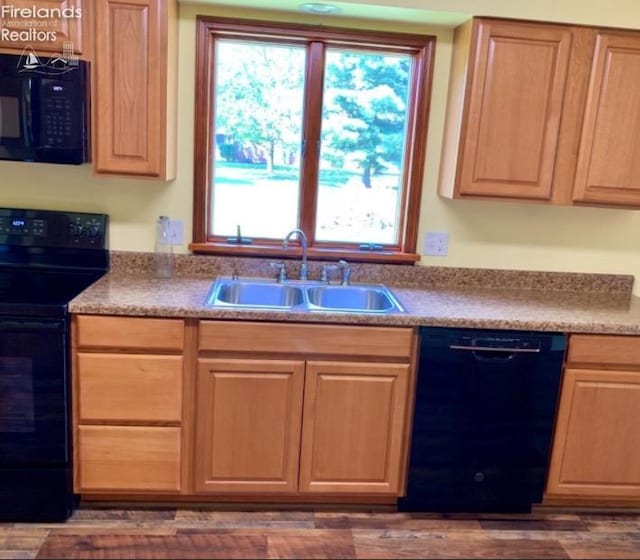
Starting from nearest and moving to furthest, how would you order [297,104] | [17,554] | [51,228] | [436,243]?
[17,554] → [51,228] → [297,104] → [436,243]

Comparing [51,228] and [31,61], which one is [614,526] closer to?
Result: [51,228]

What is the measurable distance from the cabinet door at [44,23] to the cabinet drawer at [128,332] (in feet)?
3.45

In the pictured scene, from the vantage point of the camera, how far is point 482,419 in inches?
92.6

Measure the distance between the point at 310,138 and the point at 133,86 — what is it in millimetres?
803

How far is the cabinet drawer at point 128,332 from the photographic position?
2.17 metres

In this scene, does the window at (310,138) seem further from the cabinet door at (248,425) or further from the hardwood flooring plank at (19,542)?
the hardwood flooring plank at (19,542)

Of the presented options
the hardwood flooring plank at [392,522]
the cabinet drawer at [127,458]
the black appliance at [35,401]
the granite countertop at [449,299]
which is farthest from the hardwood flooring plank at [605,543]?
the black appliance at [35,401]

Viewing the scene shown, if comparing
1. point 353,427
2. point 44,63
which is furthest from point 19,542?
point 44,63

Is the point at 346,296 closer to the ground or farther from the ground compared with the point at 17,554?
farther from the ground

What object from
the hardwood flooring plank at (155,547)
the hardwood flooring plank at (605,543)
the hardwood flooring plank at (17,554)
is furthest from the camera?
the hardwood flooring plank at (605,543)

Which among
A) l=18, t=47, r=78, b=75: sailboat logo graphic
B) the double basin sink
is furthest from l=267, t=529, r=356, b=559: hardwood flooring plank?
l=18, t=47, r=78, b=75: sailboat logo graphic

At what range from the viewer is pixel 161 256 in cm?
265

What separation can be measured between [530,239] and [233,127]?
59.5 inches

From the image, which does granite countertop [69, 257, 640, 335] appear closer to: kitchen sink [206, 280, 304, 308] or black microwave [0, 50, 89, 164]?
kitchen sink [206, 280, 304, 308]
